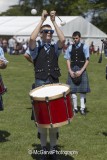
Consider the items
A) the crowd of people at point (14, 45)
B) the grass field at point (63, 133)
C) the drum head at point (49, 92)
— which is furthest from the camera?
the crowd of people at point (14, 45)

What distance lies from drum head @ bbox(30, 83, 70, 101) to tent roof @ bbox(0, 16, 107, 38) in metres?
→ 34.9

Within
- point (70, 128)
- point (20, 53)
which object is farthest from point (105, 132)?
point (20, 53)

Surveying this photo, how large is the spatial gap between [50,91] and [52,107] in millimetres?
250

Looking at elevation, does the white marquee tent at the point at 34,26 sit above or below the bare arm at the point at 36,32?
below

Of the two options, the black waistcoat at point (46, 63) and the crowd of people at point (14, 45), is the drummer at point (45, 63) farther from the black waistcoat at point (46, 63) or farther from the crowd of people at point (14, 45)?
the crowd of people at point (14, 45)

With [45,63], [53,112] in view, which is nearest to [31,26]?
[45,63]

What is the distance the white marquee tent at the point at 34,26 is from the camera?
1645 inches

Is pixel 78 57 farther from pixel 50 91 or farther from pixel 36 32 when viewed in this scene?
pixel 50 91

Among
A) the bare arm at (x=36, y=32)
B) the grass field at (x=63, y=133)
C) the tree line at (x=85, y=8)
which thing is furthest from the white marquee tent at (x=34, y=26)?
the bare arm at (x=36, y=32)

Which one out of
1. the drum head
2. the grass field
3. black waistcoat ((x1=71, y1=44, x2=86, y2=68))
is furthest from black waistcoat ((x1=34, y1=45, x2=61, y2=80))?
black waistcoat ((x1=71, y1=44, x2=86, y2=68))

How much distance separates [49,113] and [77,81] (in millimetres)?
4326

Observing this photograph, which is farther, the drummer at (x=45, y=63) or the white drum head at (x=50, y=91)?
the drummer at (x=45, y=63)

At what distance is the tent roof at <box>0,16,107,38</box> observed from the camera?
41844mm

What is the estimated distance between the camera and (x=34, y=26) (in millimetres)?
42000
